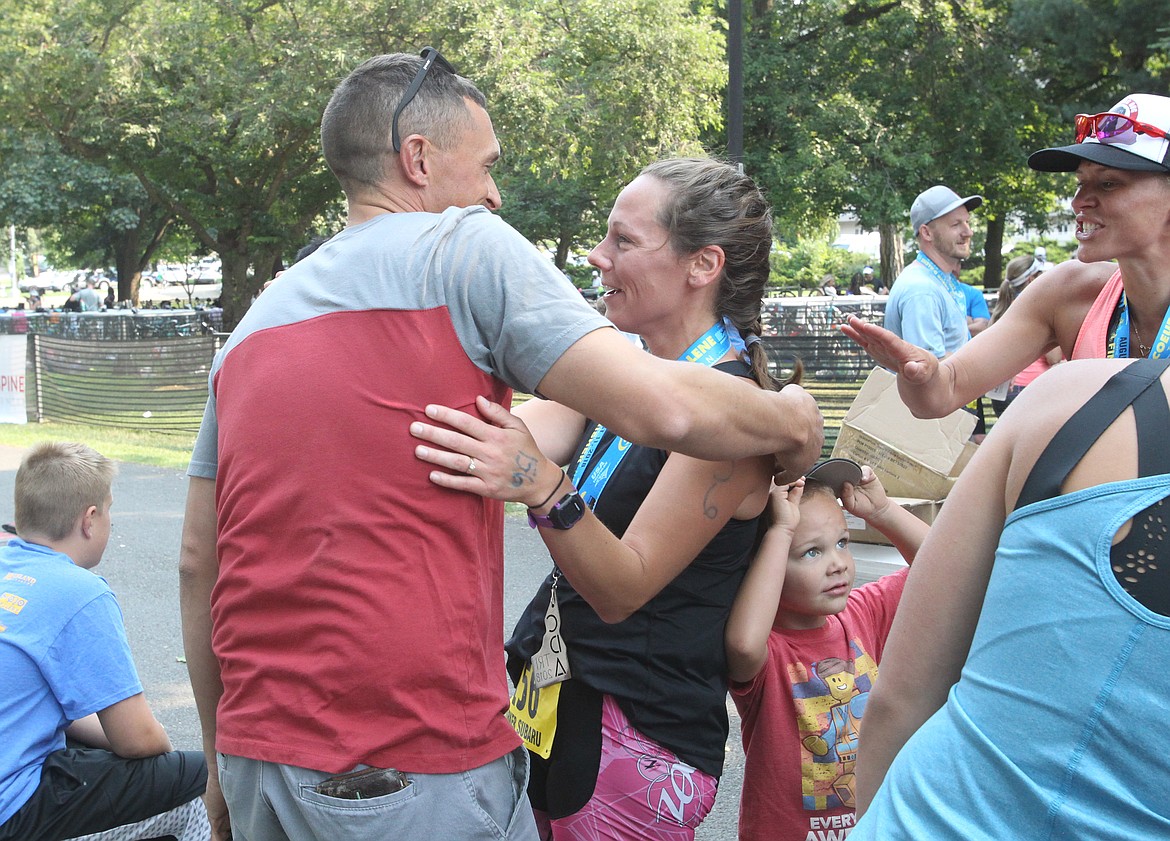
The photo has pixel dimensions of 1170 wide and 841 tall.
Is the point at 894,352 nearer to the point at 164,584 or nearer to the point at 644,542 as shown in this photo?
the point at 644,542

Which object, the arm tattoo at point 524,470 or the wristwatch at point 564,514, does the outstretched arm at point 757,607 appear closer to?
the wristwatch at point 564,514

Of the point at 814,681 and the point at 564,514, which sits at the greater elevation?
the point at 564,514

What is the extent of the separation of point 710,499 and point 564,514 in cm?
34

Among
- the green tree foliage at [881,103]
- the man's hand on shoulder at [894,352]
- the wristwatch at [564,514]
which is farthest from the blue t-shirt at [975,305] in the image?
the green tree foliage at [881,103]

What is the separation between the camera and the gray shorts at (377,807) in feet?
5.66

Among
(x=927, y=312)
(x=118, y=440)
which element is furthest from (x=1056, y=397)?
(x=118, y=440)

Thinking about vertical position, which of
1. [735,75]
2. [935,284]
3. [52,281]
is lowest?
[52,281]

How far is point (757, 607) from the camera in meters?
2.32

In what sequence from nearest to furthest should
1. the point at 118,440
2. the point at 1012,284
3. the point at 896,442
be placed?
the point at 896,442 < the point at 1012,284 < the point at 118,440

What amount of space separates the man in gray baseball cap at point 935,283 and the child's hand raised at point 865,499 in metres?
4.10

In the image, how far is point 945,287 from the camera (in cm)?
693

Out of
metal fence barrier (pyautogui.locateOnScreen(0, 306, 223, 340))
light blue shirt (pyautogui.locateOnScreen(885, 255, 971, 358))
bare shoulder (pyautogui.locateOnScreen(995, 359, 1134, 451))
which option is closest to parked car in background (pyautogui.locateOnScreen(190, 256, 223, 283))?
metal fence barrier (pyautogui.locateOnScreen(0, 306, 223, 340))

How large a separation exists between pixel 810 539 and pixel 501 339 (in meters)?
1.28

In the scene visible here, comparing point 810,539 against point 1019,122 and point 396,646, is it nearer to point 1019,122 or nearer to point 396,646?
point 396,646
